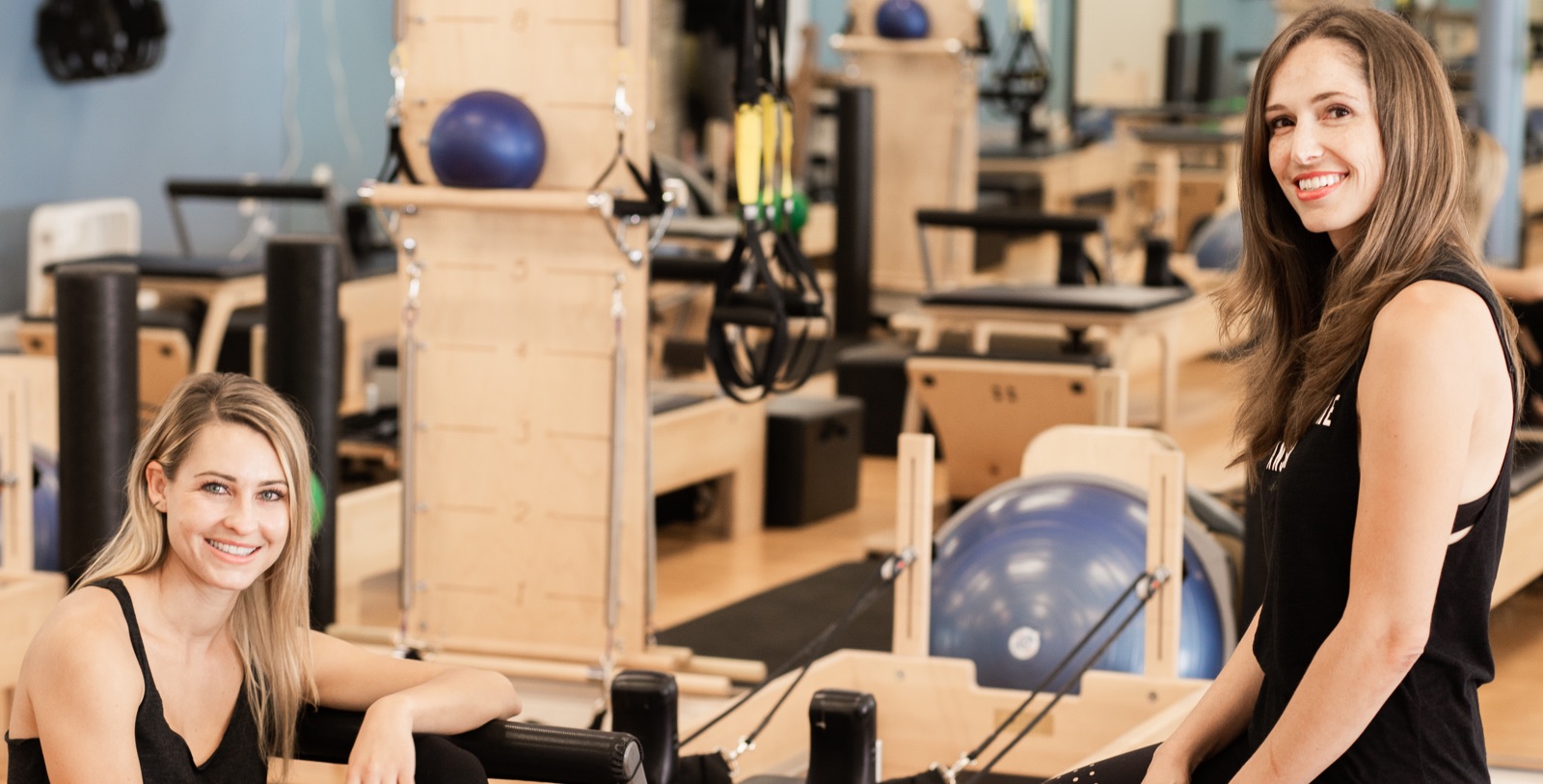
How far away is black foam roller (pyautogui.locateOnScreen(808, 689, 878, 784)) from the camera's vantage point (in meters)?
2.61

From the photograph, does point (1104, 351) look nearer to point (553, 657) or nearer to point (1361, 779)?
point (553, 657)

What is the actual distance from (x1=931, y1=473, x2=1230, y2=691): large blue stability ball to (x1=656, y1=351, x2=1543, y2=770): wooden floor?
50cm

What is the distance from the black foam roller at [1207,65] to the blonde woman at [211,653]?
1106cm

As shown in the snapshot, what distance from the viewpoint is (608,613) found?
3756 millimetres

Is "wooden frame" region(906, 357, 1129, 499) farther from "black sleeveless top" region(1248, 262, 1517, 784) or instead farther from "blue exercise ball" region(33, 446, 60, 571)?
"black sleeveless top" region(1248, 262, 1517, 784)

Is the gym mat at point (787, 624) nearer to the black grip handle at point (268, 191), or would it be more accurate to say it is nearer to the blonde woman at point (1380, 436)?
the blonde woman at point (1380, 436)

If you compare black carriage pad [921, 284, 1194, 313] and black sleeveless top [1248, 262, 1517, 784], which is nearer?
black sleeveless top [1248, 262, 1517, 784]

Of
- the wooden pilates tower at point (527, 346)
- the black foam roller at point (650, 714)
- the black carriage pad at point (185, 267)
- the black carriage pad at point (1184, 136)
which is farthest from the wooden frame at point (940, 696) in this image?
the black carriage pad at point (1184, 136)

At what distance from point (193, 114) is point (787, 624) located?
4.13 m

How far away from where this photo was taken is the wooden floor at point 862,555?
12.4ft

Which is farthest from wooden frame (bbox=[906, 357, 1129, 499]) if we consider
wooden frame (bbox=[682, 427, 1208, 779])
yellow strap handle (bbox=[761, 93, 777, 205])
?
wooden frame (bbox=[682, 427, 1208, 779])

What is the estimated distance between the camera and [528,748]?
2082mm

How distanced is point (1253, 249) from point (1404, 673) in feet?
1.36

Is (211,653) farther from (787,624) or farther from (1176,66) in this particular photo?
(1176,66)
